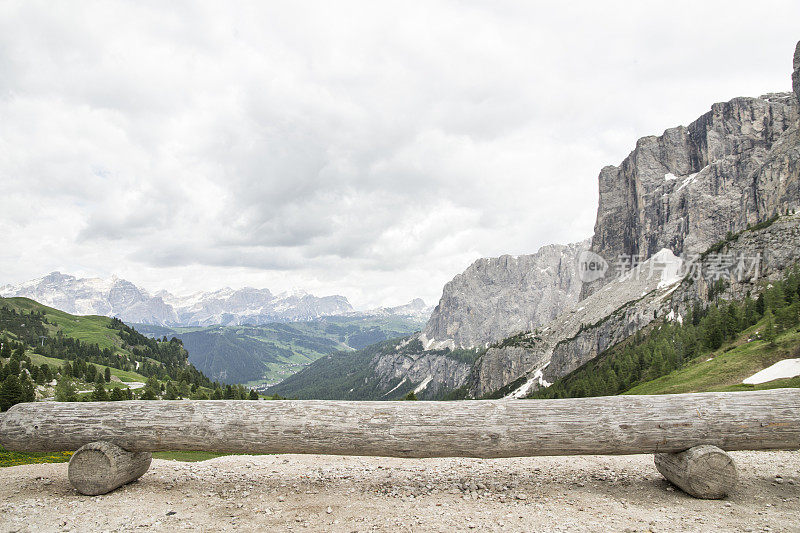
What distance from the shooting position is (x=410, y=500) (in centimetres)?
1006

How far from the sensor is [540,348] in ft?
655

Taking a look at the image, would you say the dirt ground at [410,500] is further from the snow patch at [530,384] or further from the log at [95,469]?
the snow patch at [530,384]

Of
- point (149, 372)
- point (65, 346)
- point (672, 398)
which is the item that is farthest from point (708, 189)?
point (65, 346)

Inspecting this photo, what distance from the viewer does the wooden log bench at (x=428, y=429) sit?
32.9 ft

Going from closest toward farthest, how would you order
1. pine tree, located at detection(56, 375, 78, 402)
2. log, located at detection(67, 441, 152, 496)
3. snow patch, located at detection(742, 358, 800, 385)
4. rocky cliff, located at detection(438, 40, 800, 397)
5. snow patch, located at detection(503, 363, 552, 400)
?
log, located at detection(67, 441, 152, 496) → snow patch, located at detection(742, 358, 800, 385) → pine tree, located at detection(56, 375, 78, 402) → rocky cliff, located at detection(438, 40, 800, 397) → snow patch, located at detection(503, 363, 552, 400)

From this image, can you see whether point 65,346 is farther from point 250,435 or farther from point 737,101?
point 737,101

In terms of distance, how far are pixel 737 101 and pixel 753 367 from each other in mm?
223300

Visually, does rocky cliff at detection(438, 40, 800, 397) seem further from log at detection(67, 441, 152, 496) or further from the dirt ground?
log at detection(67, 441, 152, 496)

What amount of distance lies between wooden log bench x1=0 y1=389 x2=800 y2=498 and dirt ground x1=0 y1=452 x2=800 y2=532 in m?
Answer: 0.97

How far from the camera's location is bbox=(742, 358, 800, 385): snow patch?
4366 centimetres

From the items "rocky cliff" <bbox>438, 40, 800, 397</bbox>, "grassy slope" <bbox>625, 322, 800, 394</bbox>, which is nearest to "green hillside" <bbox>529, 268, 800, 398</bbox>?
"grassy slope" <bbox>625, 322, 800, 394</bbox>

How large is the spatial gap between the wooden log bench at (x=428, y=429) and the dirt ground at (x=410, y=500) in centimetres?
97

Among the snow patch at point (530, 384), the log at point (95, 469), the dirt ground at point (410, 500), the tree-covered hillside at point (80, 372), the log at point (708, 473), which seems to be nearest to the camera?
the dirt ground at point (410, 500)

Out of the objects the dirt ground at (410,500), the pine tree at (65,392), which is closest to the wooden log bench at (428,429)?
the dirt ground at (410,500)
